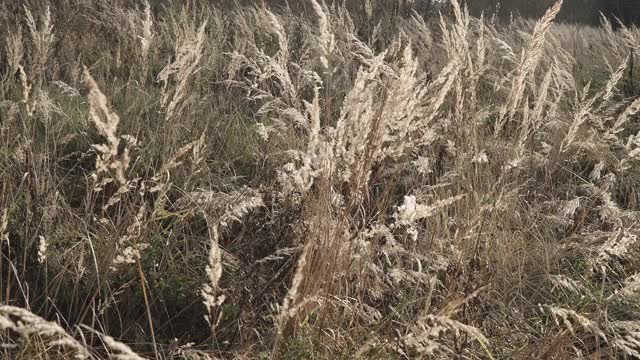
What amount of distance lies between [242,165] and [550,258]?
1.33 metres

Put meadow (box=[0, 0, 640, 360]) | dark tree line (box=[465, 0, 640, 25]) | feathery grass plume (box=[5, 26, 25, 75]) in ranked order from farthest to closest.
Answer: dark tree line (box=[465, 0, 640, 25]) < feathery grass plume (box=[5, 26, 25, 75]) < meadow (box=[0, 0, 640, 360])

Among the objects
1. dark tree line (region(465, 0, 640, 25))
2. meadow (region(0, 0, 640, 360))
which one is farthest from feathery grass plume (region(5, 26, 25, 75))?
dark tree line (region(465, 0, 640, 25))

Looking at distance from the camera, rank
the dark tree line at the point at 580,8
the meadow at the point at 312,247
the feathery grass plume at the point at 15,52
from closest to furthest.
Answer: the meadow at the point at 312,247 → the feathery grass plume at the point at 15,52 → the dark tree line at the point at 580,8

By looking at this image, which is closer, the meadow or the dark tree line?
the meadow

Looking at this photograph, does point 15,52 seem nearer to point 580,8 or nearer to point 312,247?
point 312,247

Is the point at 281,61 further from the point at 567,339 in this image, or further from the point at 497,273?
the point at 567,339

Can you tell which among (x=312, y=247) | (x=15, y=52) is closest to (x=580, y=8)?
(x=15, y=52)

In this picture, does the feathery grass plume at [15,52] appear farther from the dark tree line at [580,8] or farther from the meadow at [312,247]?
the dark tree line at [580,8]

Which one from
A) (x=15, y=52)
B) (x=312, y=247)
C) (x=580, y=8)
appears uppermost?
(x=15, y=52)

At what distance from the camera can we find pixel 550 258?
2529 millimetres

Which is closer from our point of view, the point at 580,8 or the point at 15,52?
the point at 15,52

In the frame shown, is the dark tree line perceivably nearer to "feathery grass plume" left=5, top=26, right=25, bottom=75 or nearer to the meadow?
the meadow

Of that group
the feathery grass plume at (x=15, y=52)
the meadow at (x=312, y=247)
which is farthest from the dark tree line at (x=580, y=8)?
the feathery grass plume at (x=15, y=52)

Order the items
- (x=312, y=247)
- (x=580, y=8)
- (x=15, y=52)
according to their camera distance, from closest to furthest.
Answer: (x=312, y=247)
(x=15, y=52)
(x=580, y=8)
